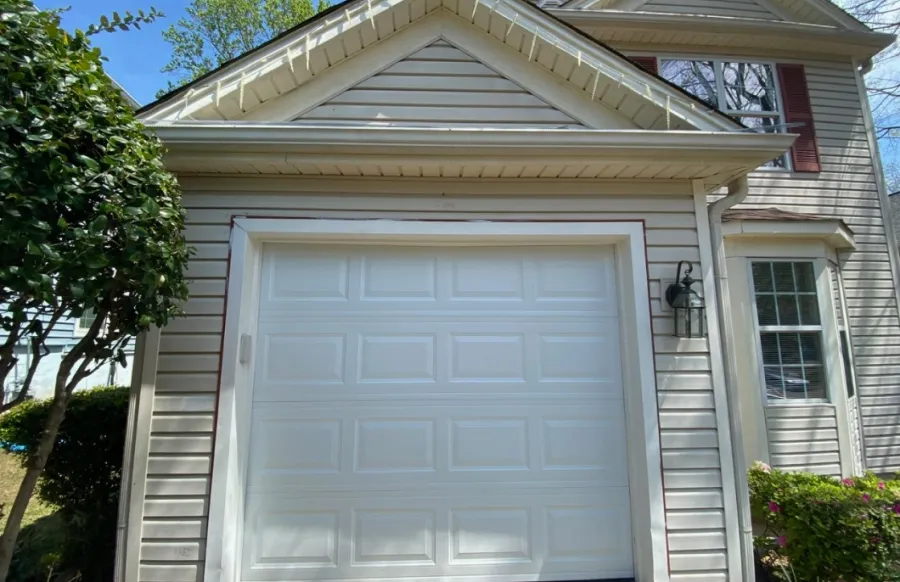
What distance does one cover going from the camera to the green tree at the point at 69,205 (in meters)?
2.18

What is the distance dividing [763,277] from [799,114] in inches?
113

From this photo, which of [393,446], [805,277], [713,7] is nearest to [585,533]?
[393,446]

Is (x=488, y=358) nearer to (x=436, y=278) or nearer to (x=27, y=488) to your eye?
(x=436, y=278)

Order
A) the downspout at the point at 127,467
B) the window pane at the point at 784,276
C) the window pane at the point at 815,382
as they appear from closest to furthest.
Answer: the downspout at the point at 127,467 → the window pane at the point at 815,382 → the window pane at the point at 784,276

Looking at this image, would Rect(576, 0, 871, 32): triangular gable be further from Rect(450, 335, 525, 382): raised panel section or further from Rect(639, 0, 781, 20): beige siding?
Rect(450, 335, 525, 382): raised panel section

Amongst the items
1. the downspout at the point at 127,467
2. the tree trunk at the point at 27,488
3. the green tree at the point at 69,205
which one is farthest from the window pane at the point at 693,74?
the tree trunk at the point at 27,488

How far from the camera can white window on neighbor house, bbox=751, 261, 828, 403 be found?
5.27 metres

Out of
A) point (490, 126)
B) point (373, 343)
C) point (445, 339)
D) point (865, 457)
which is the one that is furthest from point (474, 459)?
point (865, 457)

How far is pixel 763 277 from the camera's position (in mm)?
5395

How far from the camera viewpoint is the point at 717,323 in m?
3.35

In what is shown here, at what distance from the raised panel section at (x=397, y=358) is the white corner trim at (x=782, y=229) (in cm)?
383

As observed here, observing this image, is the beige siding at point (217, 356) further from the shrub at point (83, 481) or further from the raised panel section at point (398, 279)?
the shrub at point (83, 481)

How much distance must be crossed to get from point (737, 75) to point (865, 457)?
531 centimetres

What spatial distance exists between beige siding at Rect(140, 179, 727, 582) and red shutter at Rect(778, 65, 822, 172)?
4.35m
